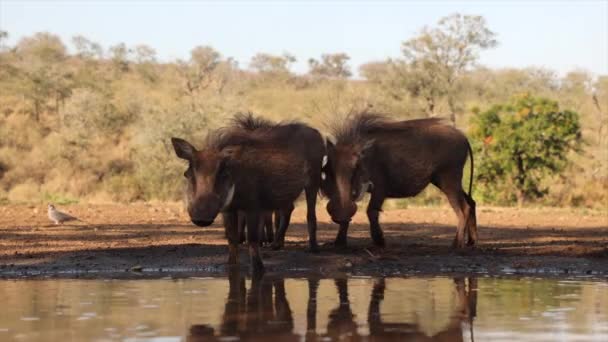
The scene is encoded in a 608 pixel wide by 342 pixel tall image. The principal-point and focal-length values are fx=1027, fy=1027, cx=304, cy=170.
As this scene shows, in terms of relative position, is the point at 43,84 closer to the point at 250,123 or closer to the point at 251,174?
the point at 250,123

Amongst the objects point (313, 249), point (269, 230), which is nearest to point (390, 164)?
point (313, 249)

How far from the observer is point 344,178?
39.4 ft

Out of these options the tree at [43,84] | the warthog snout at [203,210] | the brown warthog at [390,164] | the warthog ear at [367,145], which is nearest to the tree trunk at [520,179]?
the brown warthog at [390,164]

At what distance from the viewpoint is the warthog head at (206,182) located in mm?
10070

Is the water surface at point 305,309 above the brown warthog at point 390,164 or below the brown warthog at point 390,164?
below

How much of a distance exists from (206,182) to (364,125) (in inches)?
138

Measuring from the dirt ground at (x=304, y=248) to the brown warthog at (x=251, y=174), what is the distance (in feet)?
2.29

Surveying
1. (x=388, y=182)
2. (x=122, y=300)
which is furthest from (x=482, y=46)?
(x=122, y=300)

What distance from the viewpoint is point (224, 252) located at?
12750 mm

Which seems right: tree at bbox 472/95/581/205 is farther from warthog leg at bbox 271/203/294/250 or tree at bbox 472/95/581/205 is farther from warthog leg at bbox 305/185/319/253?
warthog leg at bbox 305/185/319/253

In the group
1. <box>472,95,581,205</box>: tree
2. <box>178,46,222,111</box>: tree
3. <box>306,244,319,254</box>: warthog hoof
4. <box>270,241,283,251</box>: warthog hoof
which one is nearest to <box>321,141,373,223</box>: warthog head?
<box>306,244,319,254</box>: warthog hoof

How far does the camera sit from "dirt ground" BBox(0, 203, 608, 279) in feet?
38.4

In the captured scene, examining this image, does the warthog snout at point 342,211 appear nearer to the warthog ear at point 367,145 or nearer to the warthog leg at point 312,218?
the warthog leg at point 312,218

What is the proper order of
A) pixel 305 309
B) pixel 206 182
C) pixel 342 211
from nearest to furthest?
pixel 305 309 < pixel 206 182 < pixel 342 211
